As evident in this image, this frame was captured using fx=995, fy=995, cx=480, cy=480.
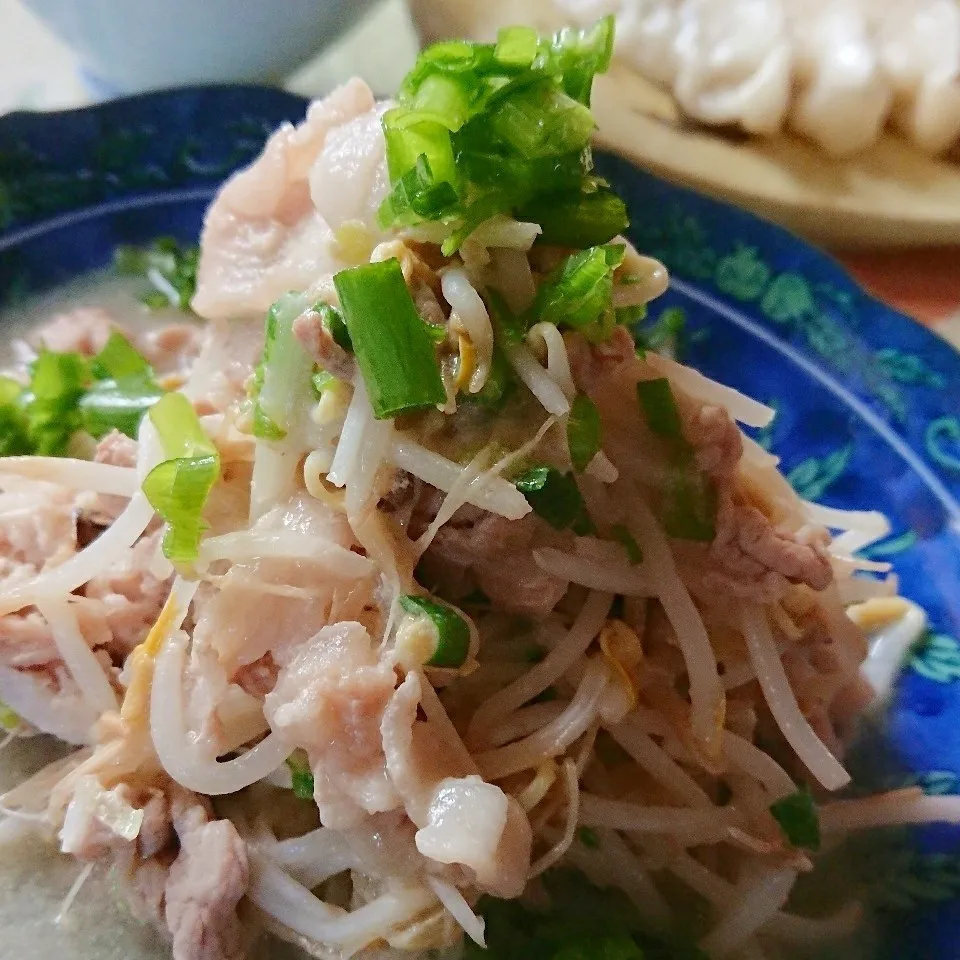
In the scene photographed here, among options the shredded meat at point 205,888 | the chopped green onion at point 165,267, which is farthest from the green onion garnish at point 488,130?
the chopped green onion at point 165,267

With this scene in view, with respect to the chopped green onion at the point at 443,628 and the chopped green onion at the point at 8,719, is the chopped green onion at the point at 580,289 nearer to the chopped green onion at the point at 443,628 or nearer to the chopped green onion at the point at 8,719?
the chopped green onion at the point at 443,628

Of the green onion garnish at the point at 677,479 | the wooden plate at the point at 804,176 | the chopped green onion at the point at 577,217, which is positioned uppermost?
the chopped green onion at the point at 577,217

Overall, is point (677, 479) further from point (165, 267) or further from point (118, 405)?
point (165, 267)

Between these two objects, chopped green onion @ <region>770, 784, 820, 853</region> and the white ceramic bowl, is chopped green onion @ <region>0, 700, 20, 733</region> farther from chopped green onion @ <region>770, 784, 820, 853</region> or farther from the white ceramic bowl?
the white ceramic bowl

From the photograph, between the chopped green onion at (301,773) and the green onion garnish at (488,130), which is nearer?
the green onion garnish at (488,130)

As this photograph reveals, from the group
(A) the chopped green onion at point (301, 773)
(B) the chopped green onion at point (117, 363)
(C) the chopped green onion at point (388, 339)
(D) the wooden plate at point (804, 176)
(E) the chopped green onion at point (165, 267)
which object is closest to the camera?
(C) the chopped green onion at point (388, 339)

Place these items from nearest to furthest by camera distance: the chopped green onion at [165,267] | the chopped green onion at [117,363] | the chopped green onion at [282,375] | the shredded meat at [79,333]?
1. the chopped green onion at [282,375]
2. the chopped green onion at [117,363]
3. the shredded meat at [79,333]
4. the chopped green onion at [165,267]
